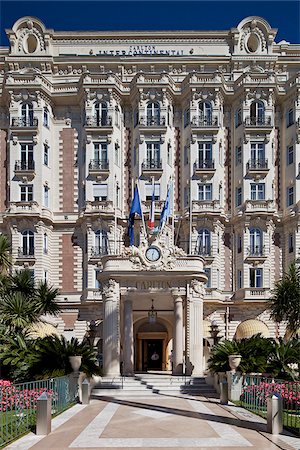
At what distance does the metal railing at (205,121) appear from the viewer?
49938mm

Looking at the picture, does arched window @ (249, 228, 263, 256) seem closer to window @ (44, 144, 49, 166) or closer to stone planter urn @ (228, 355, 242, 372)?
window @ (44, 144, 49, 166)

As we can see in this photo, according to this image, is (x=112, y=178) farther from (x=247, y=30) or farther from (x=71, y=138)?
(x=247, y=30)

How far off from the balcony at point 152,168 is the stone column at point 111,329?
595 inches

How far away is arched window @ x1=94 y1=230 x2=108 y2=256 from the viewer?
48312 mm

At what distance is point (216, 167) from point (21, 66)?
1802 centimetres

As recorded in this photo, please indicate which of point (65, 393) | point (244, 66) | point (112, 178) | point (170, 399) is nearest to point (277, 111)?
point (244, 66)

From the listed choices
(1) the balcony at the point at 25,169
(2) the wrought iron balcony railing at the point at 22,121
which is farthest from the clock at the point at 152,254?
(2) the wrought iron balcony railing at the point at 22,121

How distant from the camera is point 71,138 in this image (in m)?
51.3

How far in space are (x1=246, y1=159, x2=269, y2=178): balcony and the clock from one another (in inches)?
606

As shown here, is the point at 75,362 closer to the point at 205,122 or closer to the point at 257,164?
the point at 257,164

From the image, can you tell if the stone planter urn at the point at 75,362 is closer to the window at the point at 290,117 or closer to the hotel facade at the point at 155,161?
the hotel facade at the point at 155,161

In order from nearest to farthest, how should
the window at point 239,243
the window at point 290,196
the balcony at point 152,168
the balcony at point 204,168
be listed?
the window at point 239,243 → the window at point 290,196 → the balcony at point 204,168 → the balcony at point 152,168

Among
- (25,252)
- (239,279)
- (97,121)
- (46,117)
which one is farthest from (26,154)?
(239,279)

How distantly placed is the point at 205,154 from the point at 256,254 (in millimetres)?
8923
